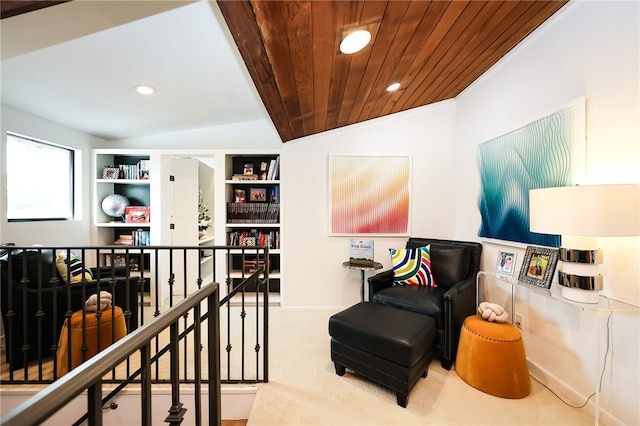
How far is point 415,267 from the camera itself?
8.63 ft

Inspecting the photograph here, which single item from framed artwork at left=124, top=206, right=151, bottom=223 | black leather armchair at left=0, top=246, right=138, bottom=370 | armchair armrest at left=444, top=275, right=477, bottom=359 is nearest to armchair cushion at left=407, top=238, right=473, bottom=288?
armchair armrest at left=444, top=275, right=477, bottom=359

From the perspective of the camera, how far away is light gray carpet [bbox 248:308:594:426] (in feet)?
5.17

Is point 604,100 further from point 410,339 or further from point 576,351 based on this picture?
point 410,339

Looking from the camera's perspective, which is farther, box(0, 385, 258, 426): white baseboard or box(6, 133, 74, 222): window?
box(6, 133, 74, 222): window

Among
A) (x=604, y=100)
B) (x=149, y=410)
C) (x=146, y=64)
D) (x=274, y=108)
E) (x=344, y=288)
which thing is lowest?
(x=344, y=288)

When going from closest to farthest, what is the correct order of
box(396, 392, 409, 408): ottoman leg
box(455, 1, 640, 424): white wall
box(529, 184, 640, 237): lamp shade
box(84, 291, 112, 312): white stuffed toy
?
1. box(529, 184, 640, 237): lamp shade
2. box(455, 1, 640, 424): white wall
3. box(396, 392, 409, 408): ottoman leg
4. box(84, 291, 112, 312): white stuffed toy

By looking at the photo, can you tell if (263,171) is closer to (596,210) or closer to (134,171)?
(134,171)

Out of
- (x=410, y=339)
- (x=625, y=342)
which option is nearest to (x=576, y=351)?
(x=625, y=342)

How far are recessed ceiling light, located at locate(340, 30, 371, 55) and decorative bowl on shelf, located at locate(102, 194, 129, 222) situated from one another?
3335mm

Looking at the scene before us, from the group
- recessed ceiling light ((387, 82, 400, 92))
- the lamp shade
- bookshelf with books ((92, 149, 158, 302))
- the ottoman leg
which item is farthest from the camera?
bookshelf with books ((92, 149, 158, 302))

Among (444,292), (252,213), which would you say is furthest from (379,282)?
(252,213)

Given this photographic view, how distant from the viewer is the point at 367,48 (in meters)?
1.65

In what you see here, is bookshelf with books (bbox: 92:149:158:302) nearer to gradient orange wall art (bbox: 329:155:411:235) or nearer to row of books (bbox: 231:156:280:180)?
row of books (bbox: 231:156:280:180)

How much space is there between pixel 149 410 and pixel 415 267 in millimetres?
2380
